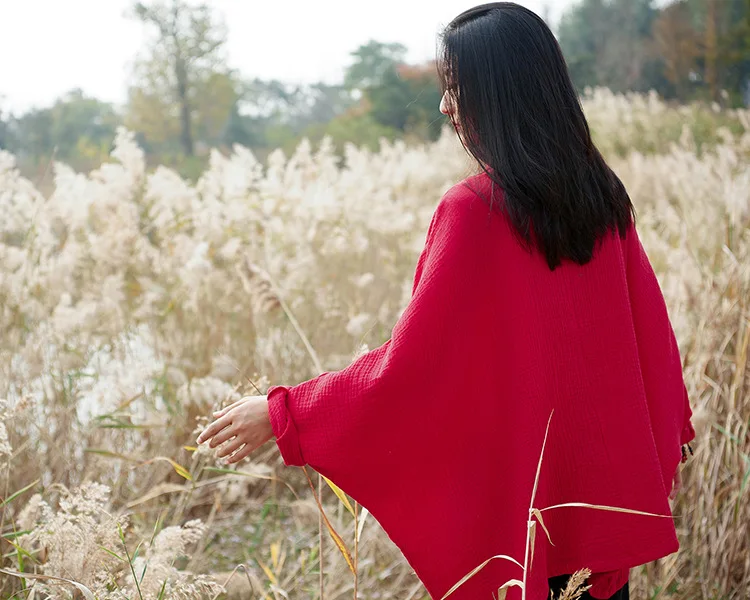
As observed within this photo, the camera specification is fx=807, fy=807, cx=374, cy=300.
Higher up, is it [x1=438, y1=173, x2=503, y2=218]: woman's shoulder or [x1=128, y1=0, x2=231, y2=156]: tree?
[x1=128, y1=0, x2=231, y2=156]: tree

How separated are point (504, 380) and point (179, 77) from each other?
16.0m

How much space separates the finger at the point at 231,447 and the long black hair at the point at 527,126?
0.57 m

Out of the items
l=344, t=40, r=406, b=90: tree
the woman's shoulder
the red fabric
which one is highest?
l=344, t=40, r=406, b=90: tree

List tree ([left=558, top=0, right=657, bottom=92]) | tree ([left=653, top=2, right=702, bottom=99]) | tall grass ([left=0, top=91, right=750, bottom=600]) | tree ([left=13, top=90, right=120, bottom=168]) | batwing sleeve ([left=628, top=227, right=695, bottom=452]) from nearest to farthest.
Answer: batwing sleeve ([left=628, top=227, right=695, bottom=452]) → tall grass ([left=0, top=91, right=750, bottom=600]) → tree ([left=13, top=90, right=120, bottom=168]) → tree ([left=653, top=2, right=702, bottom=99]) → tree ([left=558, top=0, right=657, bottom=92])

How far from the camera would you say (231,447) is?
51.1 inches

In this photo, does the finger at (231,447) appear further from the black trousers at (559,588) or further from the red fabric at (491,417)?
the black trousers at (559,588)

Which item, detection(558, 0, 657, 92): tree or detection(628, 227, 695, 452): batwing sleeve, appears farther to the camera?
detection(558, 0, 657, 92): tree

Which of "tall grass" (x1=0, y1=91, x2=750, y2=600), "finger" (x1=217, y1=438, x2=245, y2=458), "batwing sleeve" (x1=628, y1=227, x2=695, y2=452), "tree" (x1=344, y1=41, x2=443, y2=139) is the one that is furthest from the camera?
"tree" (x1=344, y1=41, x2=443, y2=139)

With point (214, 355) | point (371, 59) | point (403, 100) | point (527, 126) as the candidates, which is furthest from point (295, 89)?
point (527, 126)

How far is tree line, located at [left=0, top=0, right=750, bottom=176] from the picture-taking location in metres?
15.8

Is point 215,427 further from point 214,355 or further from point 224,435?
point 214,355

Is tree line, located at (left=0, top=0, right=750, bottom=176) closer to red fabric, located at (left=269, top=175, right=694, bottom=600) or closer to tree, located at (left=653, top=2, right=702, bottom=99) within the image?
tree, located at (left=653, top=2, right=702, bottom=99)

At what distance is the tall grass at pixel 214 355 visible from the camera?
2.15 metres

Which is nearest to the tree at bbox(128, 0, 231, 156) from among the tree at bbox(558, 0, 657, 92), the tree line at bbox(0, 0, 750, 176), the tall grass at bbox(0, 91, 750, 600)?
the tree line at bbox(0, 0, 750, 176)
